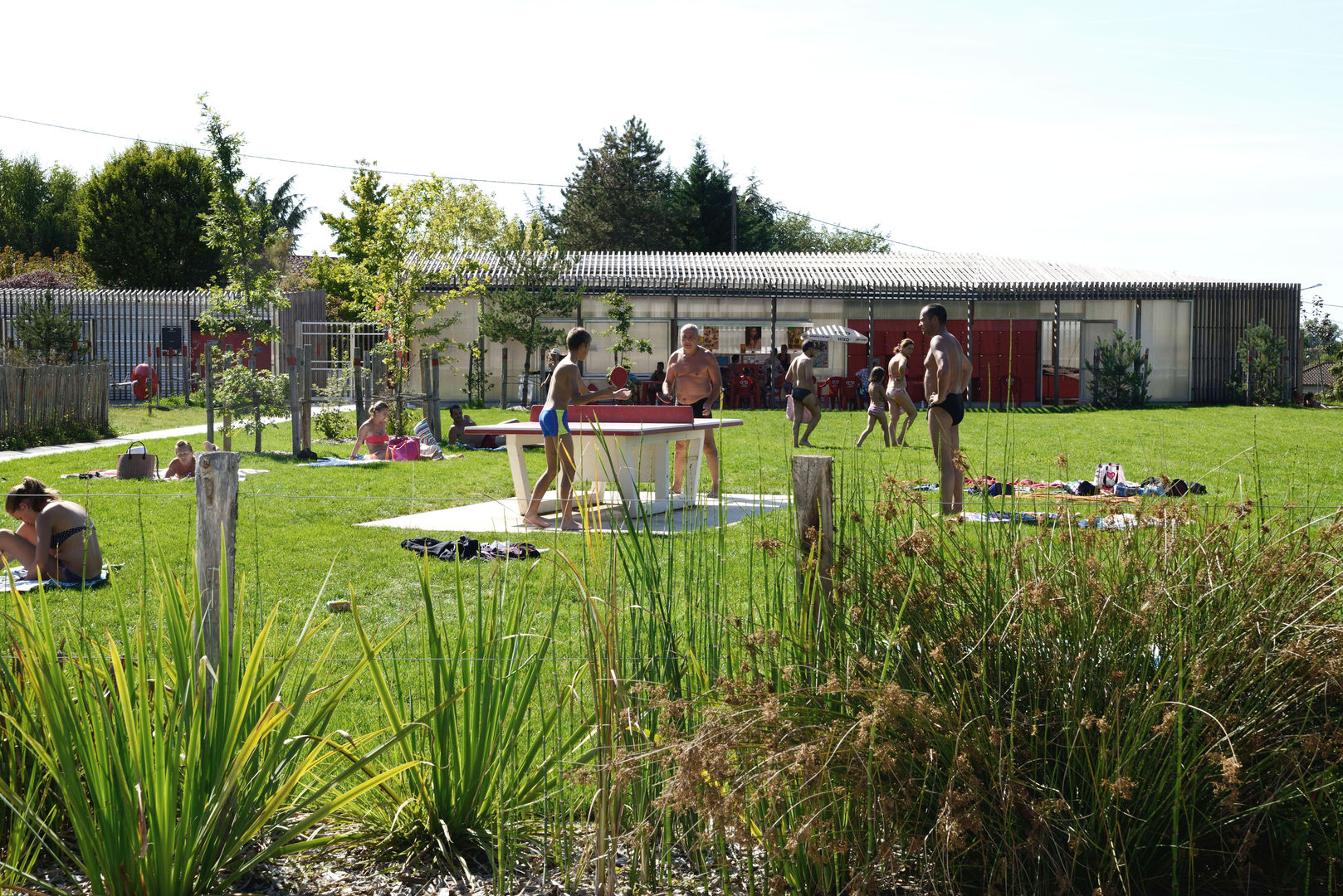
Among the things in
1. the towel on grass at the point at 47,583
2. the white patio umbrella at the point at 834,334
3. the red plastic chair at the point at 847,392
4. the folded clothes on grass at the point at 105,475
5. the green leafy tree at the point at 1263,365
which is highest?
the white patio umbrella at the point at 834,334

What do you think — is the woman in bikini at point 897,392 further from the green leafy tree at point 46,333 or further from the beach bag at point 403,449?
the green leafy tree at point 46,333

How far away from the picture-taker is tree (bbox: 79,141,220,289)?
44125 mm

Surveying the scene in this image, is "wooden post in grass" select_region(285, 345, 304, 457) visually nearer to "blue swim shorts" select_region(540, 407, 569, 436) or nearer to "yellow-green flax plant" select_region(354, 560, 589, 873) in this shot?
"blue swim shorts" select_region(540, 407, 569, 436)

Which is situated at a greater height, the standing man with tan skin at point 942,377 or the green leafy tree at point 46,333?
the green leafy tree at point 46,333

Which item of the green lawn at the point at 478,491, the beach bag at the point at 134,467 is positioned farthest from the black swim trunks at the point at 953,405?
the beach bag at the point at 134,467

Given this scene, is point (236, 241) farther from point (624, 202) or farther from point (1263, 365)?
point (624, 202)

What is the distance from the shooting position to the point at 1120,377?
97.1ft

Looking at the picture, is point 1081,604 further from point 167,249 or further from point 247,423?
point 167,249

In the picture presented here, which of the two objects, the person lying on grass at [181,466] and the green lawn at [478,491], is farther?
the person lying on grass at [181,466]

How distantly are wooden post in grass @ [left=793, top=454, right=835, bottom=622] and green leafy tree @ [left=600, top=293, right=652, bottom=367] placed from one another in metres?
25.5

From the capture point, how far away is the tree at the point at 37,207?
176 ft

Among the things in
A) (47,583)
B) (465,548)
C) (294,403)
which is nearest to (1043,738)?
(465,548)

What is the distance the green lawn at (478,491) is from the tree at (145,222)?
2319 centimetres

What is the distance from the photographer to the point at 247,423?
666 inches
